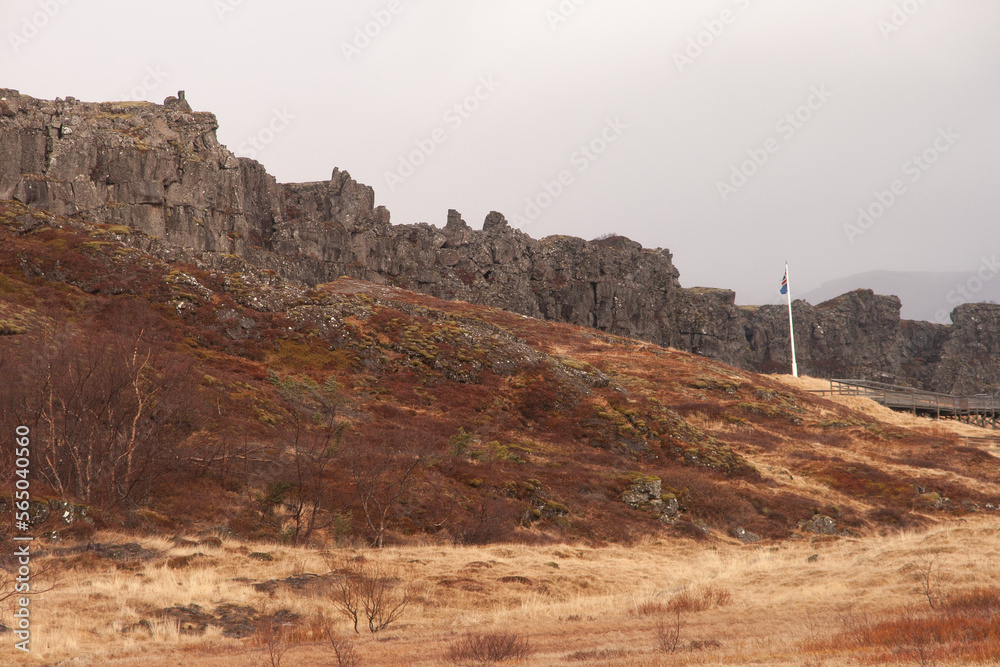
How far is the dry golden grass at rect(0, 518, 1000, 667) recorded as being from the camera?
35.3ft

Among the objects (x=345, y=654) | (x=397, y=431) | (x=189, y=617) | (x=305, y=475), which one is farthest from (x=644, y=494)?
(x=345, y=654)

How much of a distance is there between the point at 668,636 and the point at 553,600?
5.28 m

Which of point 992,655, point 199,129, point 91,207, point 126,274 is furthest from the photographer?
point 199,129

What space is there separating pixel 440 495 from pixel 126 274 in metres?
24.4

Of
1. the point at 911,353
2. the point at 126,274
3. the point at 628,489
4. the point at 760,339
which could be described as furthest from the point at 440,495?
the point at 911,353

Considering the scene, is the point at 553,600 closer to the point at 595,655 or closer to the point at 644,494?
the point at 595,655

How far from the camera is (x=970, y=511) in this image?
30.7 meters

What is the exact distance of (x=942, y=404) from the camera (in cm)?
6400

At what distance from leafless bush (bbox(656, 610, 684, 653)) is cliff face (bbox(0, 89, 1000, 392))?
42328mm

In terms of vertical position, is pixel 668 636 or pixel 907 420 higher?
pixel 907 420

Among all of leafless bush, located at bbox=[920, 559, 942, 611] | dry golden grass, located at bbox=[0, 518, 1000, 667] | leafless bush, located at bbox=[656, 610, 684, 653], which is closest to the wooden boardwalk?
dry golden grass, located at bbox=[0, 518, 1000, 667]

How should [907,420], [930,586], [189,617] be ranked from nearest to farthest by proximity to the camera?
1. [189,617]
2. [930,586]
3. [907,420]

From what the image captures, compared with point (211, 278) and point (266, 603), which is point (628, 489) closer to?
point (266, 603)

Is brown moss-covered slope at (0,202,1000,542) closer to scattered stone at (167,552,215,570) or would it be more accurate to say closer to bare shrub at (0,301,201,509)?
bare shrub at (0,301,201,509)
